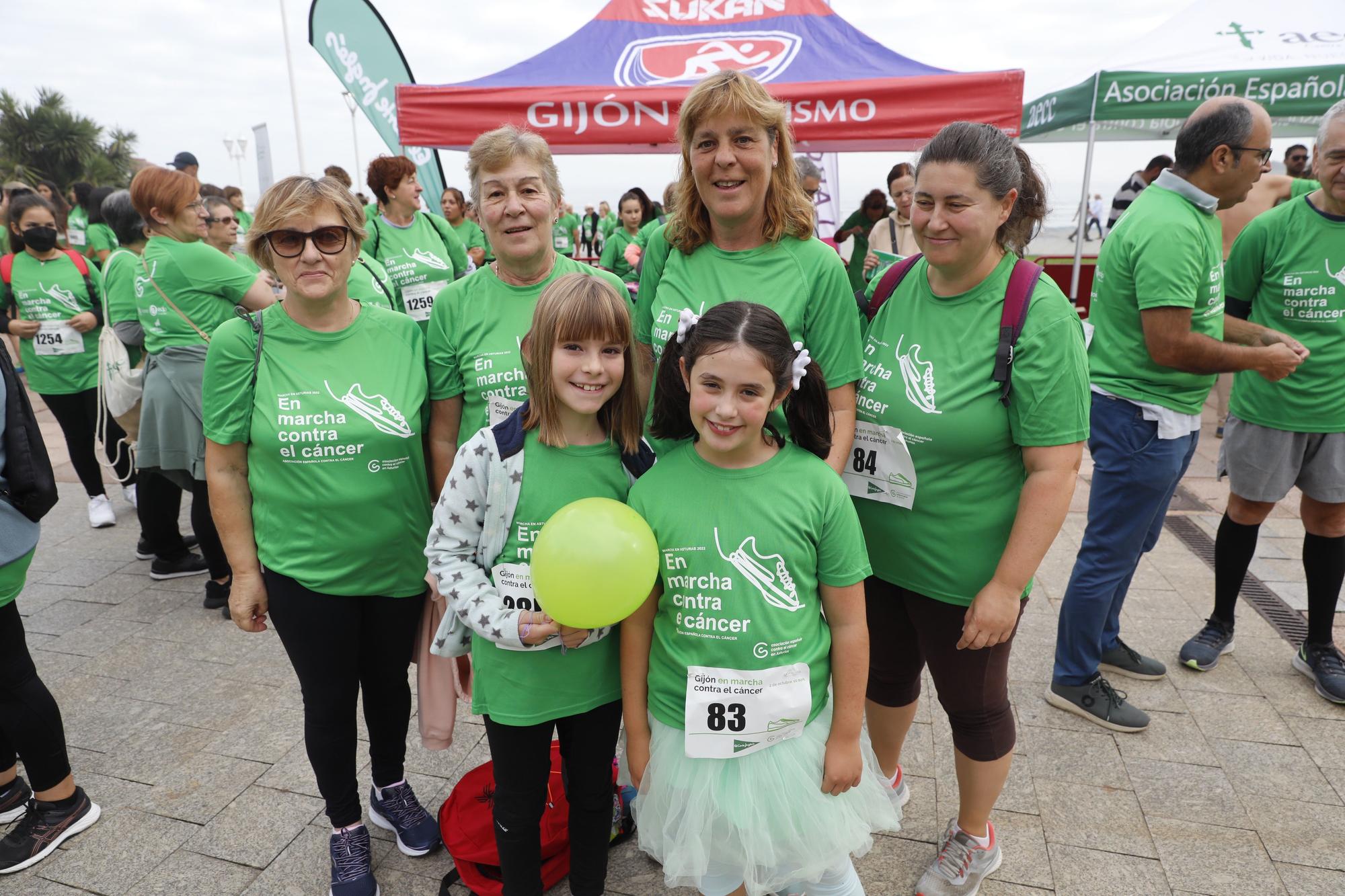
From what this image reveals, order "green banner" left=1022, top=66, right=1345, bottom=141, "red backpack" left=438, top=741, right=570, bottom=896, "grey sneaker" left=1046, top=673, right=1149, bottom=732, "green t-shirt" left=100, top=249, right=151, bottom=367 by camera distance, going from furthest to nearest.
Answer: "green banner" left=1022, top=66, right=1345, bottom=141
"green t-shirt" left=100, top=249, right=151, bottom=367
"grey sneaker" left=1046, top=673, right=1149, bottom=732
"red backpack" left=438, top=741, right=570, bottom=896

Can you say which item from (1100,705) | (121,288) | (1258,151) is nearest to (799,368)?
(1258,151)

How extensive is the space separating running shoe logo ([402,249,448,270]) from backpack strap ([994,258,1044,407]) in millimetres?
4006

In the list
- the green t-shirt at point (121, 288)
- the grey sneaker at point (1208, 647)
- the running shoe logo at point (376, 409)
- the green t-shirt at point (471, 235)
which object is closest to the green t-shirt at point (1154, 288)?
the grey sneaker at point (1208, 647)

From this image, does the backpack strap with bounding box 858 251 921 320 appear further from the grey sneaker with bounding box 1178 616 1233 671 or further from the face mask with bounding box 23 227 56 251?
the face mask with bounding box 23 227 56 251

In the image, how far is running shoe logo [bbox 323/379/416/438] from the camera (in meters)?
1.99

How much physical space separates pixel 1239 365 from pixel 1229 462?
874 millimetres

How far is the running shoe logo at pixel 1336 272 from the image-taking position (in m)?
2.95

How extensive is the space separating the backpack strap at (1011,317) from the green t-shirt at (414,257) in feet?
A: 12.5

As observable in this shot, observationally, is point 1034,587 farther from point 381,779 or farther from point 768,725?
point 381,779

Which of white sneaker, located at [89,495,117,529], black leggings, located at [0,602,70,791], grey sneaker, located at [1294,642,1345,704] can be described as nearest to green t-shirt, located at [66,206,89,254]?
white sneaker, located at [89,495,117,529]

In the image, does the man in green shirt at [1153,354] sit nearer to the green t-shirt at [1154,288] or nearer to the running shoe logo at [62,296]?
the green t-shirt at [1154,288]

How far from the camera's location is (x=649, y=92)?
16.5 feet

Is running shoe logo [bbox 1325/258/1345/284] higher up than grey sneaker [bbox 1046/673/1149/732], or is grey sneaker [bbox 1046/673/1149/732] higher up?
running shoe logo [bbox 1325/258/1345/284]

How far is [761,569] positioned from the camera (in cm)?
167
